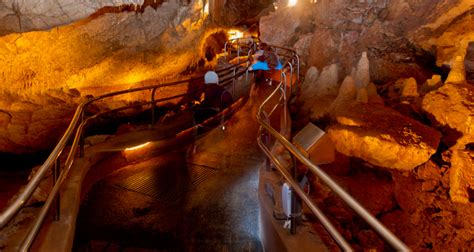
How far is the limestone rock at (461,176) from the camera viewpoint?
16.5ft

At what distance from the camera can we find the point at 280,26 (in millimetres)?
19531

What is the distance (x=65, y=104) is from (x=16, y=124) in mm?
1269

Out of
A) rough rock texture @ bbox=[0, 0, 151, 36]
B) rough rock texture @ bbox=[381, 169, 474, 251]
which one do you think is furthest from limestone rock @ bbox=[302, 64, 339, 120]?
rough rock texture @ bbox=[0, 0, 151, 36]

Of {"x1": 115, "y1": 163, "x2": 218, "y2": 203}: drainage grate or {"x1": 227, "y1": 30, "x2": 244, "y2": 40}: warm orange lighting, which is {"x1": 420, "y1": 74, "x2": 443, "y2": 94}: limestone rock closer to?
{"x1": 115, "y1": 163, "x2": 218, "y2": 203}: drainage grate

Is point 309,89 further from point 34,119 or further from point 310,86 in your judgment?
point 34,119

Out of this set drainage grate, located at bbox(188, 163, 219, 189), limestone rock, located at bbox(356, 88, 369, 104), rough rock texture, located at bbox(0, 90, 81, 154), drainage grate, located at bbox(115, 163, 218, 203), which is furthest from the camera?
rough rock texture, located at bbox(0, 90, 81, 154)

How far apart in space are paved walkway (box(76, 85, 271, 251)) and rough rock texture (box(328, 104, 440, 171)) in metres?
1.53

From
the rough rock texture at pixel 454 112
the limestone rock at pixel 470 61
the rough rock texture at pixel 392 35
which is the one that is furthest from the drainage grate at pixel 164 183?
the limestone rock at pixel 470 61

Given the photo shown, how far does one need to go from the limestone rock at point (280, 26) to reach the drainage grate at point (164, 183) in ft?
51.8

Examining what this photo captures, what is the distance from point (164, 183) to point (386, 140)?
3.41 m

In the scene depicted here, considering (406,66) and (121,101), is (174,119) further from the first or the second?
(406,66)

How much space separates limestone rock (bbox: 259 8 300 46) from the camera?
19164 mm

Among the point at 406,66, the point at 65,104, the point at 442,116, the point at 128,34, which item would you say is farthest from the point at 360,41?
the point at 65,104

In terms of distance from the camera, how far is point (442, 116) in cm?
636
